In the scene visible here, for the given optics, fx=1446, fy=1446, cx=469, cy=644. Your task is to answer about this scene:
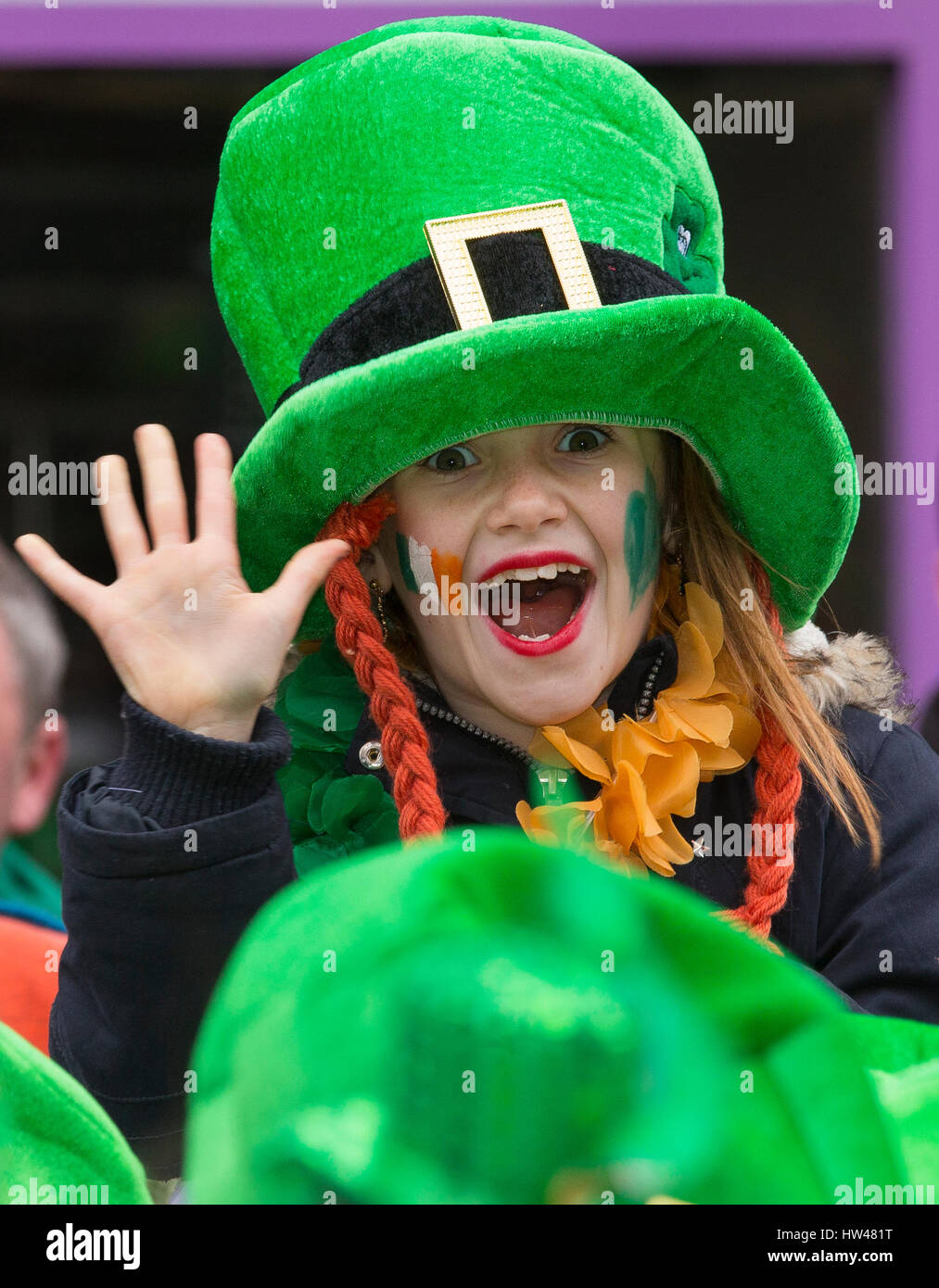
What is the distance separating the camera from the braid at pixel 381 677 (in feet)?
3.89

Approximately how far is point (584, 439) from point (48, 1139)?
0.82 meters

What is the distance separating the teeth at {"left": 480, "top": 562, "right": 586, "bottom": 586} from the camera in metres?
1.29

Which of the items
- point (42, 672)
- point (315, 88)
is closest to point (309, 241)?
point (315, 88)

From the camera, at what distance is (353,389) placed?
45.8 inches

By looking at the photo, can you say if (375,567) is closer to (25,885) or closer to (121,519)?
(121,519)

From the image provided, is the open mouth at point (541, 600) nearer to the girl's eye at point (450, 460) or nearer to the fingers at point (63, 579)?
the girl's eye at point (450, 460)

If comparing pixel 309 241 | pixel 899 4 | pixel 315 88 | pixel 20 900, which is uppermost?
pixel 899 4

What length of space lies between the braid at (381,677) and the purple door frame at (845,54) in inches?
55.0

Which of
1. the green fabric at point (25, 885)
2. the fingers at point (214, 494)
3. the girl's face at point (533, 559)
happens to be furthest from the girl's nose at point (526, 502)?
the green fabric at point (25, 885)

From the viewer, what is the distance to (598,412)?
49.5 inches

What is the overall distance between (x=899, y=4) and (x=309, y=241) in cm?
178

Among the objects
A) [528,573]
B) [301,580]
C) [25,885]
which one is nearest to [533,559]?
[528,573]

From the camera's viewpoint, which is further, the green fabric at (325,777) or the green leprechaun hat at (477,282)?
the green fabric at (325,777)

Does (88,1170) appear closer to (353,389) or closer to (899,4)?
(353,389)
